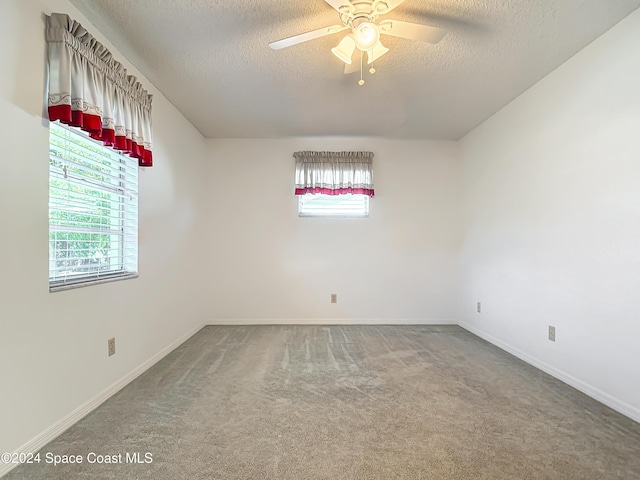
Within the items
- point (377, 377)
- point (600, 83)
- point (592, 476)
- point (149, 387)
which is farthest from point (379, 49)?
point (149, 387)

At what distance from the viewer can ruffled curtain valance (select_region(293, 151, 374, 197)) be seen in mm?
4086

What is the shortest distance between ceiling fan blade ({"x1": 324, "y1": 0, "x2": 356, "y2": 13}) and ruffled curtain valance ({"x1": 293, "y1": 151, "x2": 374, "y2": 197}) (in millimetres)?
2362

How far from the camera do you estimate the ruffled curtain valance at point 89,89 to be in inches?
65.7

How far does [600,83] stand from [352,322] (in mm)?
3289

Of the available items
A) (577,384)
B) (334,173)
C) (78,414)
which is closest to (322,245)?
(334,173)

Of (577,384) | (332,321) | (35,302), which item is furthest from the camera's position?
(332,321)

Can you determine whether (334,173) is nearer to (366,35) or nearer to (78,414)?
(366,35)

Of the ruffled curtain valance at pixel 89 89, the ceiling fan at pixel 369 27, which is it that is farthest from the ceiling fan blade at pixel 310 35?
the ruffled curtain valance at pixel 89 89

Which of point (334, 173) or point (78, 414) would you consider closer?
point (78, 414)

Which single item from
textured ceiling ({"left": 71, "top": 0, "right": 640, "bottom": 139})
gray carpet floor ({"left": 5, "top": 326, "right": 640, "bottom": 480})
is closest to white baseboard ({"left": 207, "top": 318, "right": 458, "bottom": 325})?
gray carpet floor ({"left": 5, "top": 326, "right": 640, "bottom": 480})

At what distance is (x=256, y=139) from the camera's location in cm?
418

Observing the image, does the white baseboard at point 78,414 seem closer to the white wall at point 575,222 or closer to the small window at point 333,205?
the small window at point 333,205

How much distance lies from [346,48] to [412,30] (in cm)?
42

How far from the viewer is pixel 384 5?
1.72m
